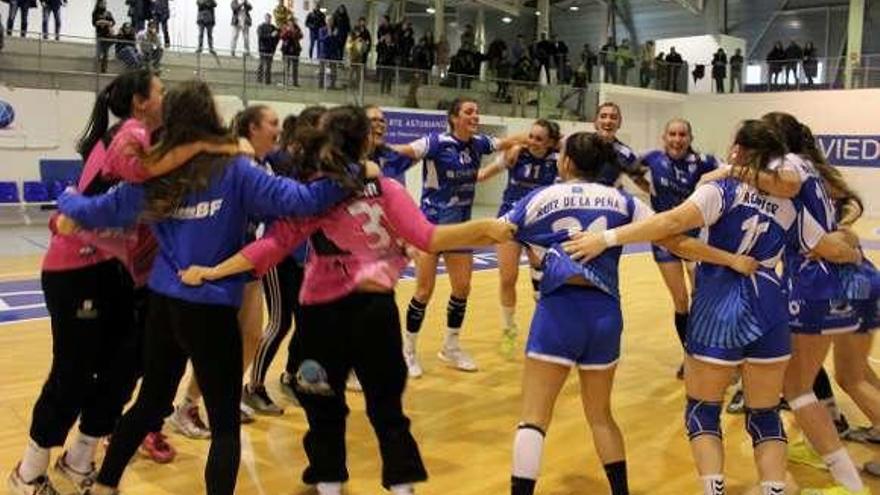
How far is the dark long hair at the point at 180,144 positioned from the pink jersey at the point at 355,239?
0.33m

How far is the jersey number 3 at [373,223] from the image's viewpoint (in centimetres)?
306

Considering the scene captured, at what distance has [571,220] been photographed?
10.3ft

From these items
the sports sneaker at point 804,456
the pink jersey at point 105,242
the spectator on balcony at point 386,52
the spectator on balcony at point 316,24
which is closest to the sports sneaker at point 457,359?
the sports sneaker at point 804,456

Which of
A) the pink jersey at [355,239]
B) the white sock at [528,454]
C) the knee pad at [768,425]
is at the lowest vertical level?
the white sock at [528,454]

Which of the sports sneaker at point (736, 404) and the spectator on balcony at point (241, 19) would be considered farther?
→ the spectator on balcony at point (241, 19)

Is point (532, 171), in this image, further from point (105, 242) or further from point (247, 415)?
point (105, 242)

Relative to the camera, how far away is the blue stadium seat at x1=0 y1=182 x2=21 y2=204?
13484mm

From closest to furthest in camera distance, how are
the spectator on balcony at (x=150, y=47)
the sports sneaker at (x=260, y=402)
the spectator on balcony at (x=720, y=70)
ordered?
the sports sneaker at (x=260, y=402)
the spectator on balcony at (x=150, y=47)
the spectator on balcony at (x=720, y=70)

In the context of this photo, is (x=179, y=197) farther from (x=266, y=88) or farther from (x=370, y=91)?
(x=370, y=91)

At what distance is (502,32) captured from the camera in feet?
100

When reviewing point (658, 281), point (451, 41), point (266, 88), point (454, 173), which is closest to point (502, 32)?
point (451, 41)

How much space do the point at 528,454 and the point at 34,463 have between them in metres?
2.03

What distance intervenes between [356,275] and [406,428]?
2.11ft

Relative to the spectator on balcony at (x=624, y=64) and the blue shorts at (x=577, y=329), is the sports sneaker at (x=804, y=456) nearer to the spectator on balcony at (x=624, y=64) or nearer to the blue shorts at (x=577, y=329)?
the blue shorts at (x=577, y=329)
